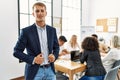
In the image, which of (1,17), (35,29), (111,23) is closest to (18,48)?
(35,29)

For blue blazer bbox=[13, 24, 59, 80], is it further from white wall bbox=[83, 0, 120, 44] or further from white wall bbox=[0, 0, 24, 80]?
white wall bbox=[83, 0, 120, 44]

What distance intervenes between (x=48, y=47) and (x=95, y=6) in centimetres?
515

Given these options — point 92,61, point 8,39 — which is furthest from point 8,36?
point 92,61

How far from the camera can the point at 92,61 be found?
2.43 m

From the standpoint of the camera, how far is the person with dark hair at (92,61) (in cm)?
238

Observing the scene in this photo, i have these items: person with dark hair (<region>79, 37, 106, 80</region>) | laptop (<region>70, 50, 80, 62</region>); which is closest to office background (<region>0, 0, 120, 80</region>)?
laptop (<region>70, 50, 80, 62</region>)

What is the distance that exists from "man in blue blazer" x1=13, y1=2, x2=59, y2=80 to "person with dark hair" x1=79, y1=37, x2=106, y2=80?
1.09 metres

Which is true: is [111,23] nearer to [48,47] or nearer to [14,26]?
[14,26]

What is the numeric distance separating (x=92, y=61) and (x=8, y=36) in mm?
2308

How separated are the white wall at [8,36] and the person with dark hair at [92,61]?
2.09 metres

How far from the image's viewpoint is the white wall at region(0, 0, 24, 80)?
12.1 feet

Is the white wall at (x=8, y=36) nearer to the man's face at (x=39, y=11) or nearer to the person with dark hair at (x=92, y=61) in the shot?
the person with dark hair at (x=92, y=61)

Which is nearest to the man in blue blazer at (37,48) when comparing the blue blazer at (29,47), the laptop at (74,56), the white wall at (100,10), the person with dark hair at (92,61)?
the blue blazer at (29,47)

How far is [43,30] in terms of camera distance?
1458 mm
